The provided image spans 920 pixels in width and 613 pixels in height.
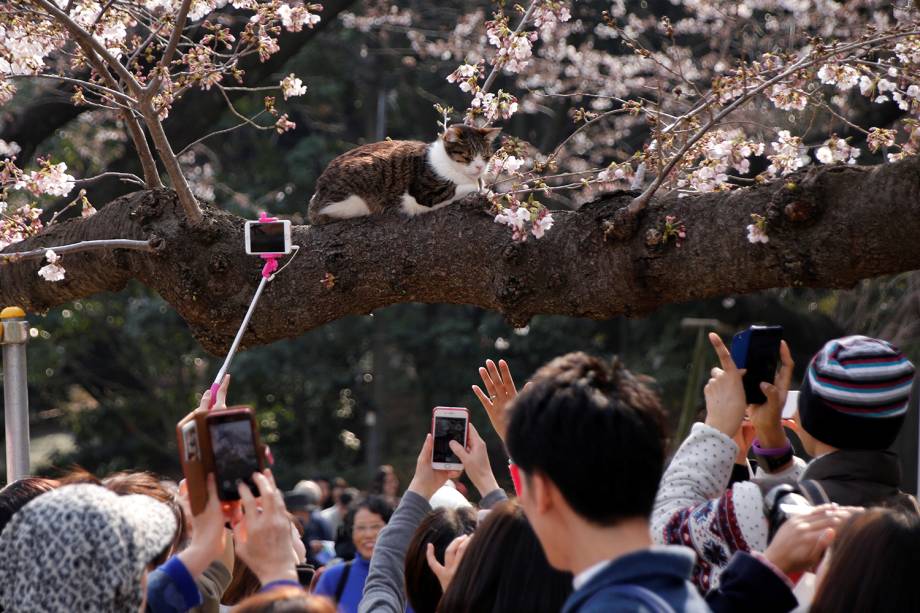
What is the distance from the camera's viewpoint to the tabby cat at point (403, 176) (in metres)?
4.32

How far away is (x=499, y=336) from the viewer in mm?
13070

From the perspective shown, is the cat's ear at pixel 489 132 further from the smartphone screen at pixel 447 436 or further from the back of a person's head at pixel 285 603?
the back of a person's head at pixel 285 603

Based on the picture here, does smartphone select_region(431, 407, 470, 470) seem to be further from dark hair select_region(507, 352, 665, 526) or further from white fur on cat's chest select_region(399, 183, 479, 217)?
white fur on cat's chest select_region(399, 183, 479, 217)

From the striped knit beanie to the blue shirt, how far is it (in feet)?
6.11

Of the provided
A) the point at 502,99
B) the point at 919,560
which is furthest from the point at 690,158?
the point at 919,560

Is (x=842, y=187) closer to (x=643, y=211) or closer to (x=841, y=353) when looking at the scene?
(x=643, y=211)

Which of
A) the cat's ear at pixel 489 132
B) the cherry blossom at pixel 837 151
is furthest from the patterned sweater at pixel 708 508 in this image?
the cat's ear at pixel 489 132

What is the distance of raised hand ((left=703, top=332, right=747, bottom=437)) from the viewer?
215 centimetres

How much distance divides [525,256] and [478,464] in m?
1.04

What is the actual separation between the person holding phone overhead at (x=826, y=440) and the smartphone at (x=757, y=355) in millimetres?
74

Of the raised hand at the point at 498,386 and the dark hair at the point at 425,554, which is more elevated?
the raised hand at the point at 498,386

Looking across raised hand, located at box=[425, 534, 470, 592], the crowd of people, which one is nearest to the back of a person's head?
the crowd of people

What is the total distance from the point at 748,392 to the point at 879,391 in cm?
30

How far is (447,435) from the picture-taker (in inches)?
98.8
